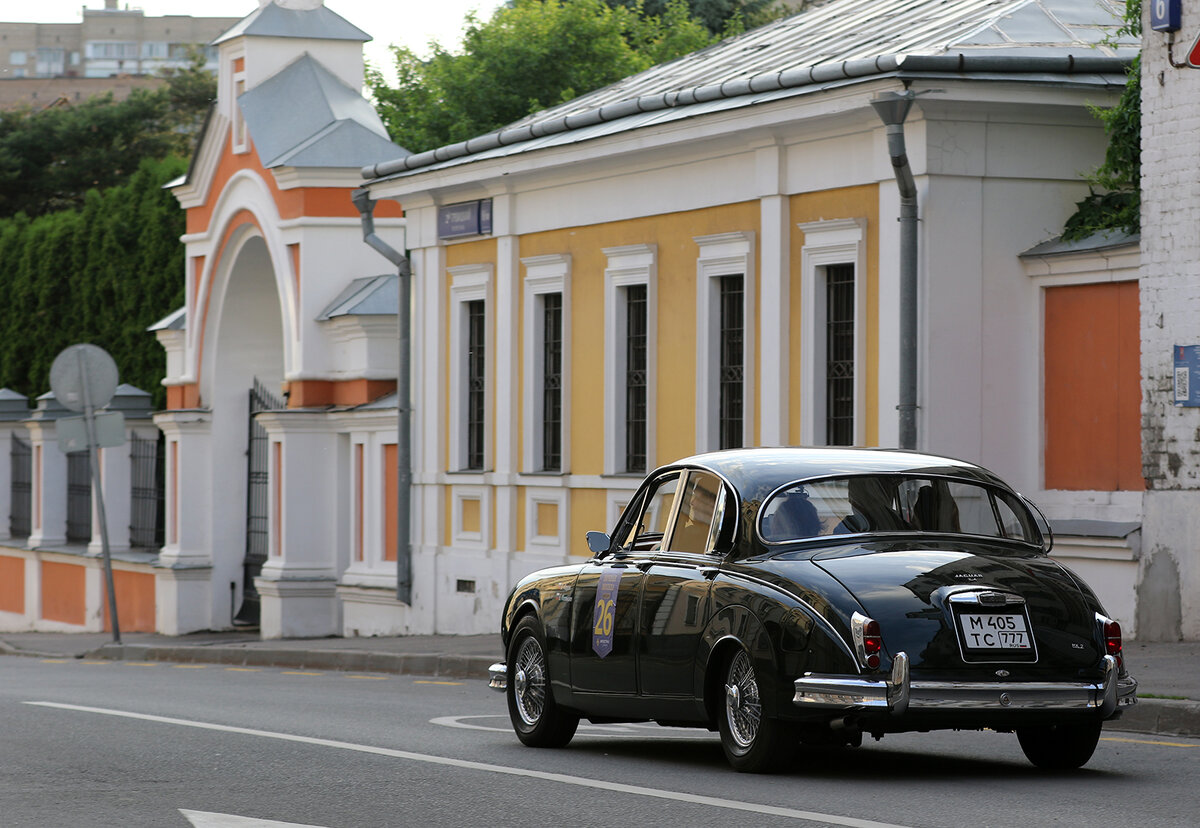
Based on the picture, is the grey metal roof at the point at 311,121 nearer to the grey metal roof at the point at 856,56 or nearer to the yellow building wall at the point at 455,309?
the yellow building wall at the point at 455,309

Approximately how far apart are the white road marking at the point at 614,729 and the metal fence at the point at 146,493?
72.4ft

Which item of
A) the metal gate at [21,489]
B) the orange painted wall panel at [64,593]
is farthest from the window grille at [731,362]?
the metal gate at [21,489]

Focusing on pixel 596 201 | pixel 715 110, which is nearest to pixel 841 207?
Answer: pixel 715 110

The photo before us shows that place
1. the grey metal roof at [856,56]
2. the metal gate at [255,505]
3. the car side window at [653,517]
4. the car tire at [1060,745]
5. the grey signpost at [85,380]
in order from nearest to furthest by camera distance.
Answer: the car tire at [1060,745] < the car side window at [653,517] < the grey metal roof at [856,56] < the grey signpost at [85,380] < the metal gate at [255,505]

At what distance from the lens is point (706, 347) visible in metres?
21.6

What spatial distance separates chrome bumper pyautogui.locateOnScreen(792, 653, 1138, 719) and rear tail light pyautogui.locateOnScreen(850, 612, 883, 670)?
2.9 inches

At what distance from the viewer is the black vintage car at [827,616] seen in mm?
9086

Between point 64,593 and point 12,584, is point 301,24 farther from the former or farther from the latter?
point 12,584

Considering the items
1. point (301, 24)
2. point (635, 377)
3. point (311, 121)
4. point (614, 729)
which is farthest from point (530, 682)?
point (301, 24)

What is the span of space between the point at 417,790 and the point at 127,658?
18.2m

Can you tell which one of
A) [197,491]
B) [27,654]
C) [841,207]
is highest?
[841,207]

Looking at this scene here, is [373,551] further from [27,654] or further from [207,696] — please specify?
[207,696]

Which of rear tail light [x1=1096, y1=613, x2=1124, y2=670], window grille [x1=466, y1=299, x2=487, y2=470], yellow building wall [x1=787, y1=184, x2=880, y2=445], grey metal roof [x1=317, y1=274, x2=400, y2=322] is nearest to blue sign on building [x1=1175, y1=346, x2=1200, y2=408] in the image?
yellow building wall [x1=787, y1=184, x2=880, y2=445]

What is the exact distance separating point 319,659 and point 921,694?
1450 cm
